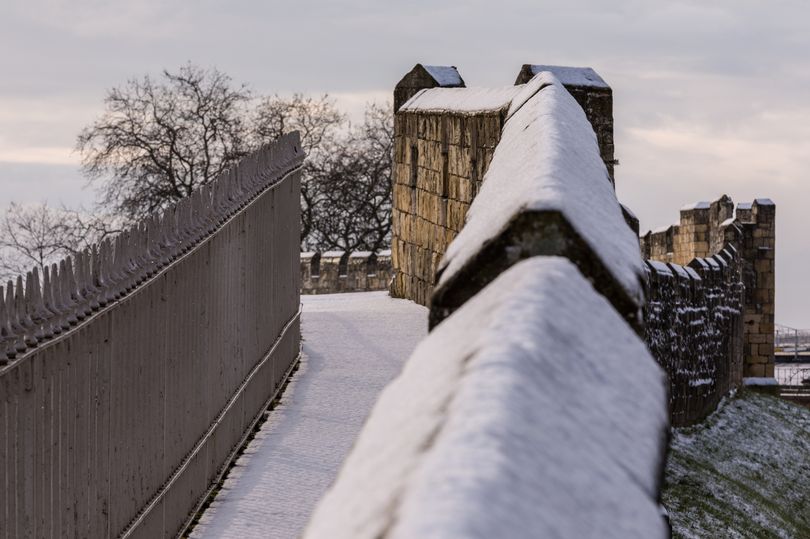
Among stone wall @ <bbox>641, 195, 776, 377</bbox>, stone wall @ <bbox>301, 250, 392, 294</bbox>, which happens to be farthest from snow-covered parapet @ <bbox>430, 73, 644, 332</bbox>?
stone wall @ <bbox>301, 250, 392, 294</bbox>

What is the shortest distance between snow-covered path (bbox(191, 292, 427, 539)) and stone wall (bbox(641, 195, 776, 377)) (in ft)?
50.4

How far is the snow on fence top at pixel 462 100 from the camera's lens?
38.2 ft

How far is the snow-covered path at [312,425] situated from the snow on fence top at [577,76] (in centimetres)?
230

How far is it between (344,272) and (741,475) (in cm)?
1780

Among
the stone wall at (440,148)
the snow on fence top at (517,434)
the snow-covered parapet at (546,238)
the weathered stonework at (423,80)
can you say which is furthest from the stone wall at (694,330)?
the snow on fence top at (517,434)

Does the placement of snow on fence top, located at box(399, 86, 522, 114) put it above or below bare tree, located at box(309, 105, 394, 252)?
above

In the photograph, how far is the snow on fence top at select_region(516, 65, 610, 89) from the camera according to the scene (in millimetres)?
12102

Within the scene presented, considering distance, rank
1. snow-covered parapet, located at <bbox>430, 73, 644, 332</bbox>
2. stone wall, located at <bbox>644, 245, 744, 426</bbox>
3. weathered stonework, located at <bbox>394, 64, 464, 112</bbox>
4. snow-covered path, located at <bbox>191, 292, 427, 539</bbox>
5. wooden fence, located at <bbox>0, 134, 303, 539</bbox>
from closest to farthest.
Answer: snow-covered parapet, located at <bbox>430, 73, 644, 332</bbox> < wooden fence, located at <bbox>0, 134, 303, 539</bbox> < snow-covered path, located at <bbox>191, 292, 427, 539</bbox> < stone wall, located at <bbox>644, 245, 744, 426</bbox> < weathered stonework, located at <bbox>394, 64, 464, 112</bbox>

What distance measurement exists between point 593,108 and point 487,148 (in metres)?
0.93

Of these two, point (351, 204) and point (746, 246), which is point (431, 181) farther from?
point (351, 204)

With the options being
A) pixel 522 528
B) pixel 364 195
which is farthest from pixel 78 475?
pixel 364 195

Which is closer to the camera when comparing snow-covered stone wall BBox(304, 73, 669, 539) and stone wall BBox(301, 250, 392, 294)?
snow-covered stone wall BBox(304, 73, 669, 539)

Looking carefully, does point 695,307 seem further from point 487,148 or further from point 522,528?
point 522,528

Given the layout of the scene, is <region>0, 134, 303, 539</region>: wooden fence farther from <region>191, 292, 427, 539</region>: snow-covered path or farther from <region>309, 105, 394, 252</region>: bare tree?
<region>309, 105, 394, 252</region>: bare tree
